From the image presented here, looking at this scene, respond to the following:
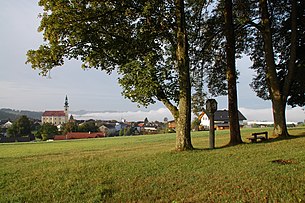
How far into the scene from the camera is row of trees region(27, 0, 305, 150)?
1349cm

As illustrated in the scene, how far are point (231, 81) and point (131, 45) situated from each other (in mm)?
6110

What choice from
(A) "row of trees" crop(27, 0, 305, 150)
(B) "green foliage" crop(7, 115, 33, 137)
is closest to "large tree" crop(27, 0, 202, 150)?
(A) "row of trees" crop(27, 0, 305, 150)

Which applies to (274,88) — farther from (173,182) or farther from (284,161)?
(173,182)

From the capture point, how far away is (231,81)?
1691 cm

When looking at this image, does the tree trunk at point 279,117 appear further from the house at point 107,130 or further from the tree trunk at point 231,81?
the house at point 107,130

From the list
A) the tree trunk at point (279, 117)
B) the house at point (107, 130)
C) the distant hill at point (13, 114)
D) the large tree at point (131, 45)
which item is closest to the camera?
the large tree at point (131, 45)

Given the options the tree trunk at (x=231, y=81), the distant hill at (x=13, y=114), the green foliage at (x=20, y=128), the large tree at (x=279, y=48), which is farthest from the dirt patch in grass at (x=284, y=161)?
the distant hill at (x=13, y=114)

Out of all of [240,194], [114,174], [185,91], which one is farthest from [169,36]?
[240,194]

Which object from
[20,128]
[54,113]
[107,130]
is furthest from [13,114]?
[20,128]

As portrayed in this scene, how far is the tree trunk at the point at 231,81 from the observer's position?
1658cm

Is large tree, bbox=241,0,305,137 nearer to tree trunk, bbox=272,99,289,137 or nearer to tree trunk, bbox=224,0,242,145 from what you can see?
tree trunk, bbox=272,99,289,137

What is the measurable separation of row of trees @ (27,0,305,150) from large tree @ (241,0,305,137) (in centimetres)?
7

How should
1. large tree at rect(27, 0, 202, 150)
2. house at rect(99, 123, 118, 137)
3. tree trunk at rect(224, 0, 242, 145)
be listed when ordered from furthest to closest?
house at rect(99, 123, 118, 137) → tree trunk at rect(224, 0, 242, 145) → large tree at rect(27, 0, 202, 150)

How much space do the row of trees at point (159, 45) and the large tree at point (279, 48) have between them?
0.22ft
